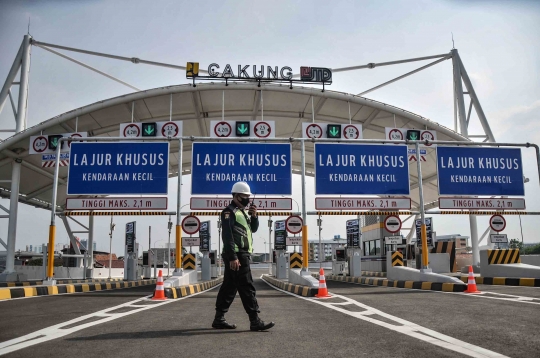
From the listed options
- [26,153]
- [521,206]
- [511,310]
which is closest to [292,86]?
[521,206]

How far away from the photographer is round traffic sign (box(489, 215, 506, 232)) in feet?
70.6

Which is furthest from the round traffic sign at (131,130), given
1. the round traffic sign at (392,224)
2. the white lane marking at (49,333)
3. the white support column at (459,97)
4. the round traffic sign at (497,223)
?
the white support column at (459,97)

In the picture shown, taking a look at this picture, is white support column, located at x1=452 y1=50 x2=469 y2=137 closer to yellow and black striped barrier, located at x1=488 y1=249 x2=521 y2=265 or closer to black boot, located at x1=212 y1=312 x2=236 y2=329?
yellow and black striped barrier, located at x1=488 y1=249 x2=521 y2=265

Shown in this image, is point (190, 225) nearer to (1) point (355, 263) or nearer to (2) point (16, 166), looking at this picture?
(1) point (355, 263)

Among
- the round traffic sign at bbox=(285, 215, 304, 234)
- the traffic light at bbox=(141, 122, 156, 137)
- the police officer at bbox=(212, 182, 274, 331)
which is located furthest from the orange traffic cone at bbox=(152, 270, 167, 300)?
the traffic light at bbox=(141, 122, 156, 137)

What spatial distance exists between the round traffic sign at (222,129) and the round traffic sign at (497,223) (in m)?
12.8

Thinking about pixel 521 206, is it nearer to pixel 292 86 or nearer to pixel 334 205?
pixel 334 205

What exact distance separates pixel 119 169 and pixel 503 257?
1424 centimetres

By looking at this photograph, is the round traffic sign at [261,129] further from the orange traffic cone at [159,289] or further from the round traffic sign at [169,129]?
the orange traffic cone at [159,289]

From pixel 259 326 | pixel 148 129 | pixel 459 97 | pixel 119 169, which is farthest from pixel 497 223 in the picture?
pixel 259 326

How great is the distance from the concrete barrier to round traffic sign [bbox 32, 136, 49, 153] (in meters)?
19.2

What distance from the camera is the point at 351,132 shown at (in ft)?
71.3

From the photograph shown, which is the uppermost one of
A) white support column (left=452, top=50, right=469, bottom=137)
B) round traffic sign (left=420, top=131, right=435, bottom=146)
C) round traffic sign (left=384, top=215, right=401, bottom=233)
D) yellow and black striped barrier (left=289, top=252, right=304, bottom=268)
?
white support column (left=452, top=50, right=469, bottom=137)

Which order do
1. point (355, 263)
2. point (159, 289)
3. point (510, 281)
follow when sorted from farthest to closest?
point (355, 263), point (510, 281), point (159, 289)
